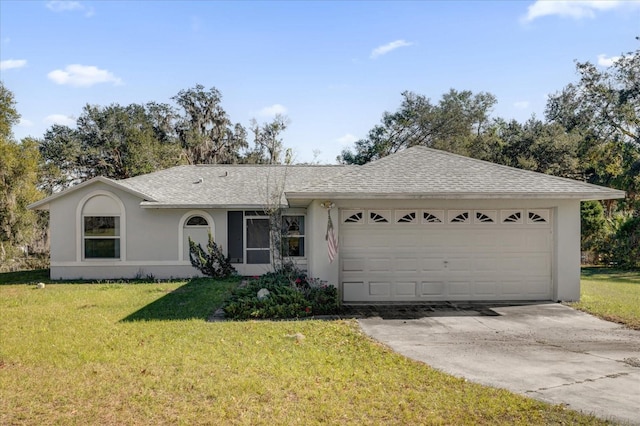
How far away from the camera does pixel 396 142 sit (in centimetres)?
3275

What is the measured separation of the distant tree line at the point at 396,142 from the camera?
21.1m

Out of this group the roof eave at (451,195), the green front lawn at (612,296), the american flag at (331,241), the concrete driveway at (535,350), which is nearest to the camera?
the concrete driveway at (535,350)

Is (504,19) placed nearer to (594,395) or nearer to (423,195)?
(423,195)

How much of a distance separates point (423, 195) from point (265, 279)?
460 cm

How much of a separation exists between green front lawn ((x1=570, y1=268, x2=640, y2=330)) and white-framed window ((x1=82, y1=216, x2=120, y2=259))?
14173mm

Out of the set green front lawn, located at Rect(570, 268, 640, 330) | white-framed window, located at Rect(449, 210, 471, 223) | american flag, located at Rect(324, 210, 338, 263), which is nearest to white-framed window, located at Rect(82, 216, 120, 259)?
american flag, located at Rect(324, 210, 338, 263)

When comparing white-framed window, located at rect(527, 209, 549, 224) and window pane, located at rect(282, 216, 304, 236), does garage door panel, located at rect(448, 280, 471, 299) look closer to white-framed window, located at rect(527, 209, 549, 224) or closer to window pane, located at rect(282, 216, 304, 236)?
white-framed window, located at rect(527, 209, 549, 224)

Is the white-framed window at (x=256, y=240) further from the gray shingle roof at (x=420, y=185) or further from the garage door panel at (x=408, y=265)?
the garage door panel at (x=408, y=265)

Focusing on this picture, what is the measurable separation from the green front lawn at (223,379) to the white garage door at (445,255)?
8.15ft

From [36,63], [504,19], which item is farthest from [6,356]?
[504,19]

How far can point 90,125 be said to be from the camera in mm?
32312

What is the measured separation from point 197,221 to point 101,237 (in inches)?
132

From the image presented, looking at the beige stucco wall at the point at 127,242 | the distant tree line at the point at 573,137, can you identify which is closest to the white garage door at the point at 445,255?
the beige stucco wall at the point at 127,242

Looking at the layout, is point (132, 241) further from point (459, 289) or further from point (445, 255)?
point (459, 289)
